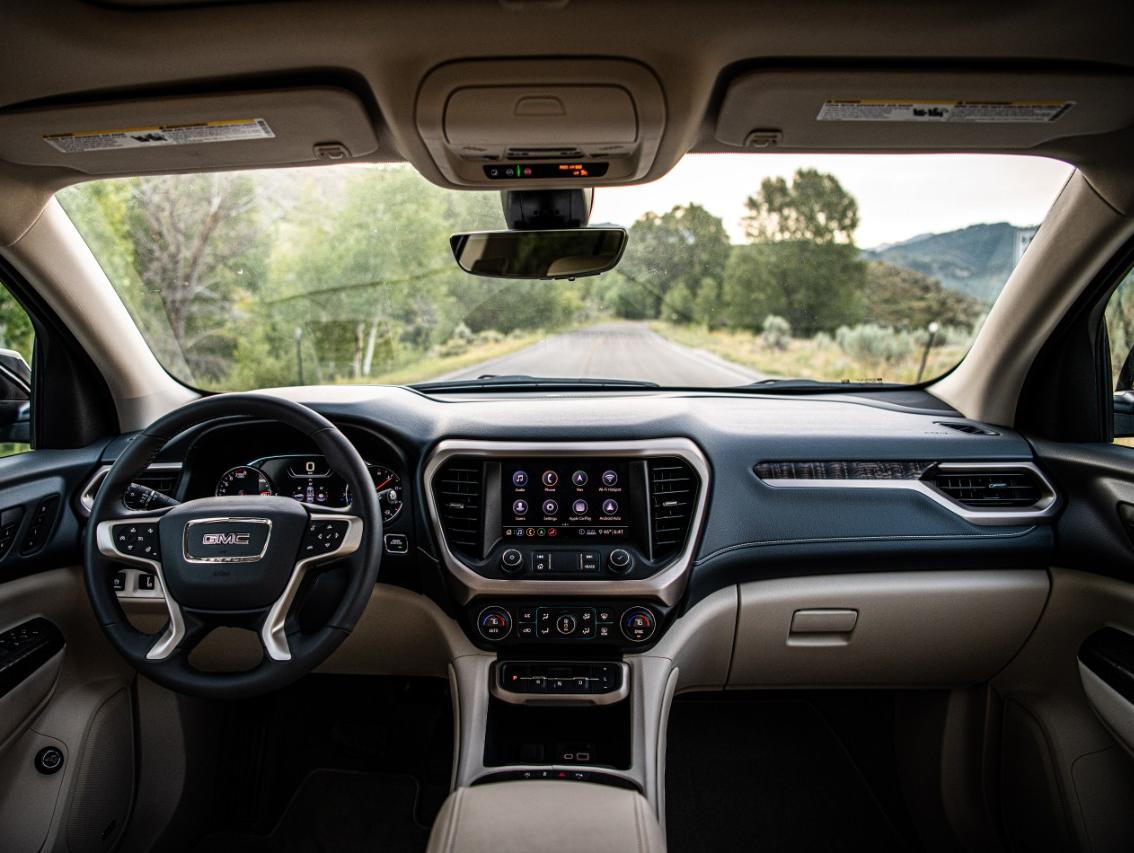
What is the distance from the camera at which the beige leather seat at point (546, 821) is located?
198cm

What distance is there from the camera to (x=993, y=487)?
8.99 feet

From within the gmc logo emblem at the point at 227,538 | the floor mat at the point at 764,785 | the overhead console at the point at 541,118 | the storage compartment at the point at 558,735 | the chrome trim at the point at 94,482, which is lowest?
the floor mat at the point at 764,785

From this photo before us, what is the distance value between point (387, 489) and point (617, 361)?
1090 mm

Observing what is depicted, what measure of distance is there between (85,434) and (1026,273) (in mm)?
3573

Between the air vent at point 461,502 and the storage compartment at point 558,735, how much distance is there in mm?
539

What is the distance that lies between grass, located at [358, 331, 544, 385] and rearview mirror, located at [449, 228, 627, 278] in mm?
370

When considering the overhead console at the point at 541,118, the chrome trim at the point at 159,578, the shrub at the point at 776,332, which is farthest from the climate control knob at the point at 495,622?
the shrub at the point at 776,332

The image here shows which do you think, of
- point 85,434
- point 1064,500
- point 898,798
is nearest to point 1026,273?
point 1064,500

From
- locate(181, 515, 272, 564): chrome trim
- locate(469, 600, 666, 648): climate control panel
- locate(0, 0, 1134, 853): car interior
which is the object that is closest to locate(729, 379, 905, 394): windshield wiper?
locate(0, 0, 1134, 853): car interior

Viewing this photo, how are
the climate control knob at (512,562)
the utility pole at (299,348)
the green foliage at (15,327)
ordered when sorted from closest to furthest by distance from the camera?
1. the climate control knob at (512,562)
2. the green foliage at (15,327)
3. the utility pole at (299,348)

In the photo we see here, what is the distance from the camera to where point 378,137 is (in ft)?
7.59

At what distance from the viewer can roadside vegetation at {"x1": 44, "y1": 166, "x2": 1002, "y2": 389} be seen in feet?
9.57

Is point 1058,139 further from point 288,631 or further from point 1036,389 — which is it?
point 288,631

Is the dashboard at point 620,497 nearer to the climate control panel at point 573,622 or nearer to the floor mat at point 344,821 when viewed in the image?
the climate control panel at point 573,622
